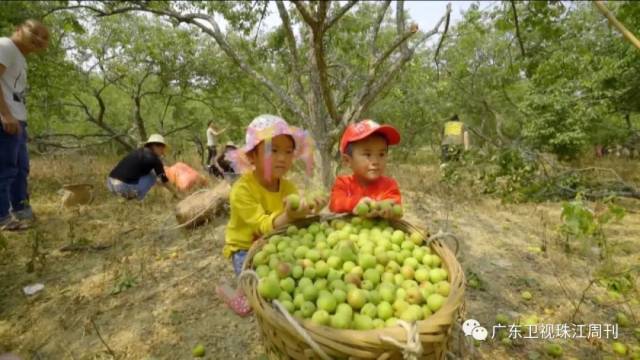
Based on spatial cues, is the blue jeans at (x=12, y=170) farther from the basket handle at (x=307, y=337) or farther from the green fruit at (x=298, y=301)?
the basket handle at (x=307, y=337)

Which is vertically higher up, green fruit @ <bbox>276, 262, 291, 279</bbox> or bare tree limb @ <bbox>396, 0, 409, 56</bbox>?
bare tree limb @ <bbox>396, 0, 409, 56</bbox>

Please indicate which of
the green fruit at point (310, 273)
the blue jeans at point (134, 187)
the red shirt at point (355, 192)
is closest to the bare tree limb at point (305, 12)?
the red shirt at point (355, 192)

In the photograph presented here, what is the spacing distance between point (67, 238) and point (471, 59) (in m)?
20.4

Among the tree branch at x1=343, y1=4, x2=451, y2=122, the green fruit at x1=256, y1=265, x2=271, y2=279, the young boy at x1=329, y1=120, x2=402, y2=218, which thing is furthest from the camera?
the tree branch at x1=343, y1=4, x2=451, y2=122

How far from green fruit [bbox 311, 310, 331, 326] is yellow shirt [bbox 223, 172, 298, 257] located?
2.96 feet

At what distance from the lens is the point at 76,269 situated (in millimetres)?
3971

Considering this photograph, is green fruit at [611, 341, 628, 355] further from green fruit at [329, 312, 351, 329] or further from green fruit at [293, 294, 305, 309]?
green fruit at [293, 294, 305, 309]

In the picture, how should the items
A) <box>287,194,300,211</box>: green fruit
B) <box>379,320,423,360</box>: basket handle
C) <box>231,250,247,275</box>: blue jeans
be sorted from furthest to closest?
<box>231,250,247,275</box>: blue jeans, <box>287,194,300,211</box>: green fruit, <box>379,320,423,360</box>: basket handle

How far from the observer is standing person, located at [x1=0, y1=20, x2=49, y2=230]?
402 cm

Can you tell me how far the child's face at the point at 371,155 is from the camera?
2398 millimetres

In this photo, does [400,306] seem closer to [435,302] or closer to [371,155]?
[435,302]

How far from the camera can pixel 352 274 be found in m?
1.74

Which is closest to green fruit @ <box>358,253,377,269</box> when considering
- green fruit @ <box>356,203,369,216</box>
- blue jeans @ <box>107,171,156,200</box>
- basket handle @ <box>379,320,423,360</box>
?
green fruit @ <box>356,203,369,216</box>

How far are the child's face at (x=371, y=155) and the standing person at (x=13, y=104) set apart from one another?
4037mm
